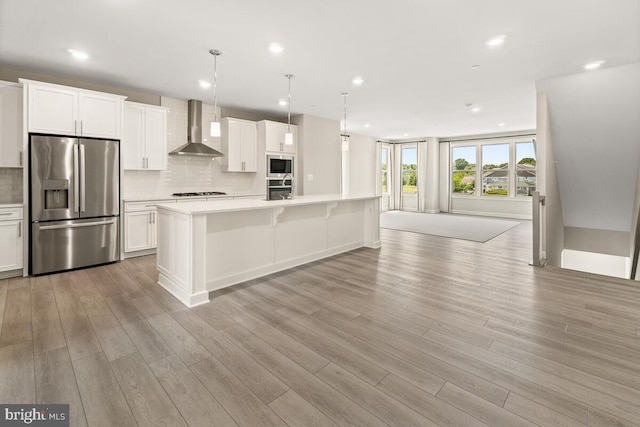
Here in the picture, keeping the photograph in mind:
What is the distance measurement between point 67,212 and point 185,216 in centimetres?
227

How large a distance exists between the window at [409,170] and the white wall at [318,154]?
4803 millimetres

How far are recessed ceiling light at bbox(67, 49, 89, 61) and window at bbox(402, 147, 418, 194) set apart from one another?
10070 mm

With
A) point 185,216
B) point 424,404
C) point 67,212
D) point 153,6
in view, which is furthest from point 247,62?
point 424,404

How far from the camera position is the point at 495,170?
10250mm

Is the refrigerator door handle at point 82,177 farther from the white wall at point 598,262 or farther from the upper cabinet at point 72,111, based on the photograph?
the white wall at point 598,262

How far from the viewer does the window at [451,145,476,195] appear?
421 inches

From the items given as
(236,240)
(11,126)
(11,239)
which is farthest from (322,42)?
(11,239)

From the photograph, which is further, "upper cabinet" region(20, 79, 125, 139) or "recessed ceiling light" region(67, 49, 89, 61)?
"upper cabinet" region(20, 79, 125, 139)

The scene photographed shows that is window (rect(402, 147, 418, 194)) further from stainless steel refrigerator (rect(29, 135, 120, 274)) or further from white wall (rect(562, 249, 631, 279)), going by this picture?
stainless steel refrigerator (rect(29, 135, 120, 274))

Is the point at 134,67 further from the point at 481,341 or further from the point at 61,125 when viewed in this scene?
the point at 481,341

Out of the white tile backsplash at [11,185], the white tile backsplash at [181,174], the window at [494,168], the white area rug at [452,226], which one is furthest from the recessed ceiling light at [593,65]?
the white tile backsplash at [11,185]

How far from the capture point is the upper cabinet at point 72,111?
383 cm

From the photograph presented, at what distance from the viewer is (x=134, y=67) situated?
161 inches

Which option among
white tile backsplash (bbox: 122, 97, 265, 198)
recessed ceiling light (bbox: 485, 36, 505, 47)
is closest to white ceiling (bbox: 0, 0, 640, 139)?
recessed ceiling light (bbox: 485, 36, 505, 47)
